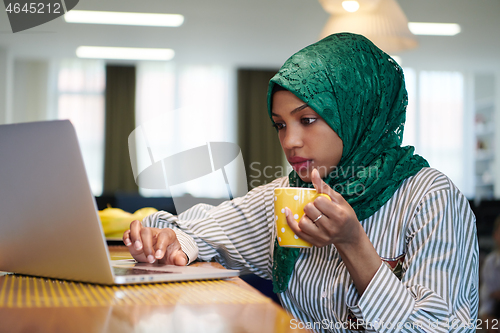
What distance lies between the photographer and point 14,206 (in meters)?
0.62

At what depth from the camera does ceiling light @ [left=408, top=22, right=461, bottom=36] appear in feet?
16.7

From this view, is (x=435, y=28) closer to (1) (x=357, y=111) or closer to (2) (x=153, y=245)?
(1) (x=357, y=111)

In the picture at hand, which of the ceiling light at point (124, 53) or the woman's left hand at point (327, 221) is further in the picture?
the ceiling light at point (124, 53)

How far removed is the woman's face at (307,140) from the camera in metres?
0.93

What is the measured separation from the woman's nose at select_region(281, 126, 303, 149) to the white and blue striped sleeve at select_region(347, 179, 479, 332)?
0.88 ft


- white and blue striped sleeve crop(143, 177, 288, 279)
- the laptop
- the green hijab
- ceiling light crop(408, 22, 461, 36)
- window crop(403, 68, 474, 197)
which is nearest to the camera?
the laptop

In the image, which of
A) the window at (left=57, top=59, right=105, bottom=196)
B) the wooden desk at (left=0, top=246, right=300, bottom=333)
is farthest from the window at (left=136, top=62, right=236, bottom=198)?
the wooden desk at (left=0, top=246, right=300, bottom=333)

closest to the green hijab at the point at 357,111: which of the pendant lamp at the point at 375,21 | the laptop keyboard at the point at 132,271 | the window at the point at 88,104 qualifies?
the laptop keyboard at the point at 132,271

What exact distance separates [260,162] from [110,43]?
9.32ft

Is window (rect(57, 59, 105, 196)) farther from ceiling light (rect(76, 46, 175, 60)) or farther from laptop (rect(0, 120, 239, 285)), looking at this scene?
laptop (rect(0, 120, 239, 285))

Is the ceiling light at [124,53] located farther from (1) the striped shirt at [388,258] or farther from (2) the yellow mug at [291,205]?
(2) the yellow mug at [291,205]

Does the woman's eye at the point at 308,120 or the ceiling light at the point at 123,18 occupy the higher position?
the ceiling light at the point at 123,18

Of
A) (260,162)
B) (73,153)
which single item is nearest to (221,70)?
(260,162)

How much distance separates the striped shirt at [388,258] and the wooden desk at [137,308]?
220mm
